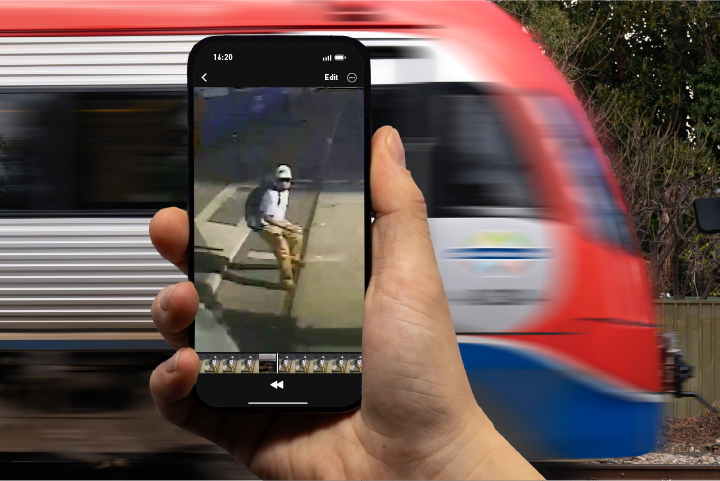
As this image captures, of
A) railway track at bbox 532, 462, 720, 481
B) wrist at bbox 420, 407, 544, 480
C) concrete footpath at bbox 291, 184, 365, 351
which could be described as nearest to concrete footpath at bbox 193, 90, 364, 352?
concrete footpath at bbox 291, 184, 365, 351

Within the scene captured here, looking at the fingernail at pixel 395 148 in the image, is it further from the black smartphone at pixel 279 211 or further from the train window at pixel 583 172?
the train window at pixel 583 172

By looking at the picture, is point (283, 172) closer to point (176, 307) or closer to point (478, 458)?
point (176, 307)

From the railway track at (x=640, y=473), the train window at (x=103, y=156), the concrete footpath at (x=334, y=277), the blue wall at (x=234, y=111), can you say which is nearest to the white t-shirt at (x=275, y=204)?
the concrete footpath at (x=334, y=277)

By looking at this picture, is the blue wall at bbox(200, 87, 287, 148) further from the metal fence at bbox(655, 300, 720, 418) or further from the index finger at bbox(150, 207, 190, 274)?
the metal fence at bbox(655, 300, 720, 418)

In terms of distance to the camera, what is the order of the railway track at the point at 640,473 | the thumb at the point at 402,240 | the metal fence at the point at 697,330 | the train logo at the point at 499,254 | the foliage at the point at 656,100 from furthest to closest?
the foliage at the point at 656,100 < the metal fence at the point at 697,330 < the railway track at the point at 640,473 < the train logo at the point at 499,254 < the thumb at the point at 402,240

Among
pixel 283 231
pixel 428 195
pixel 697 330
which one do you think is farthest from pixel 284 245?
pixel 697 330

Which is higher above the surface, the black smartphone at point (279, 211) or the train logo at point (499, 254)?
the black smartphone at point (279, 211)

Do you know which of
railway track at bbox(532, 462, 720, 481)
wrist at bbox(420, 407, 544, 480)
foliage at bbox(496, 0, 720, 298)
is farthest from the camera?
foliage at bbox(496, 0, 720, 298)
